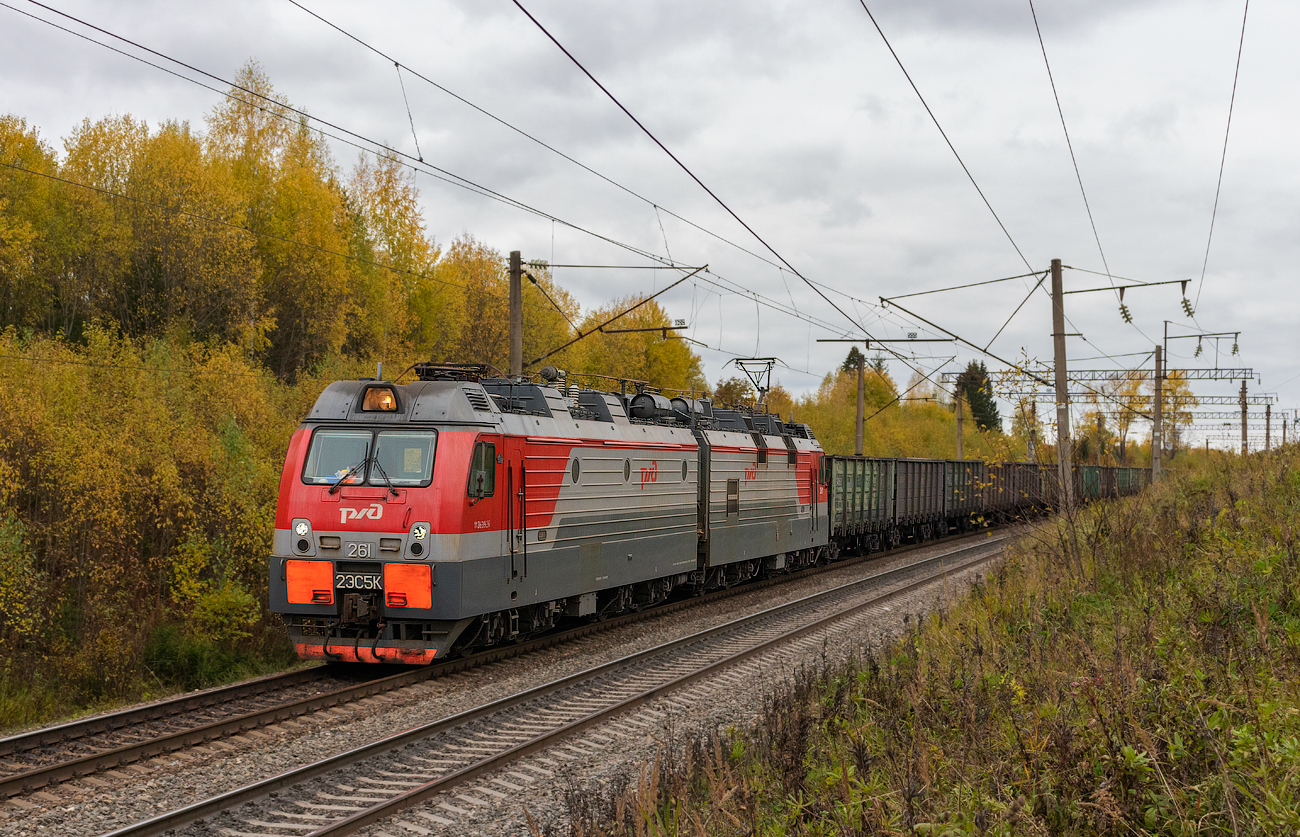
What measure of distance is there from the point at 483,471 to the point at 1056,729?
7008 millimetres

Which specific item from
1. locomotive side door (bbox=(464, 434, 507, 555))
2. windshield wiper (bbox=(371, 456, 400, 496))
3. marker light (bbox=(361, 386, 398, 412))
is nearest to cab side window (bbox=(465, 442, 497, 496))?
locomotive side door (bbox=(464, 434, 507, 555))

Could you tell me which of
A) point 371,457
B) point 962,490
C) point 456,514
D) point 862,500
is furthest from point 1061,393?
point 962,490

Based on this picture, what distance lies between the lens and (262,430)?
69.3ft

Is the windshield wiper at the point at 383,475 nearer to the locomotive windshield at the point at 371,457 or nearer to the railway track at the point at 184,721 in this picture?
the locomotive windshield at the point at 371,457

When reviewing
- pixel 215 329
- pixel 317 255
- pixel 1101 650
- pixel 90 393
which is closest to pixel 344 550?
pixel 1101 650

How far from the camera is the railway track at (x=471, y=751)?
6488mm

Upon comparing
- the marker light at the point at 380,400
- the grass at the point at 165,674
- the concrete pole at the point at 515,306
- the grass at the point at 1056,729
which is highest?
the concrete pole at the point at 515,306

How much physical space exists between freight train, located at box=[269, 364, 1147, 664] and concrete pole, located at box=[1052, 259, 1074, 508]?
1.11 ft

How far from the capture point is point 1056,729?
5395mm

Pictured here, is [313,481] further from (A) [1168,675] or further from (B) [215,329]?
(B) [215,329]

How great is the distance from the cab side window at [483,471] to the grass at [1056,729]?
3.90m

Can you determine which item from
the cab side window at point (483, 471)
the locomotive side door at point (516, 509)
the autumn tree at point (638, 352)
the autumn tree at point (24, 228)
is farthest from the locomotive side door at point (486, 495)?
the autumn tree at point (638, 352)

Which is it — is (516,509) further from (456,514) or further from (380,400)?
(380,400)

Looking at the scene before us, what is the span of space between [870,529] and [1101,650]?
1946cm
